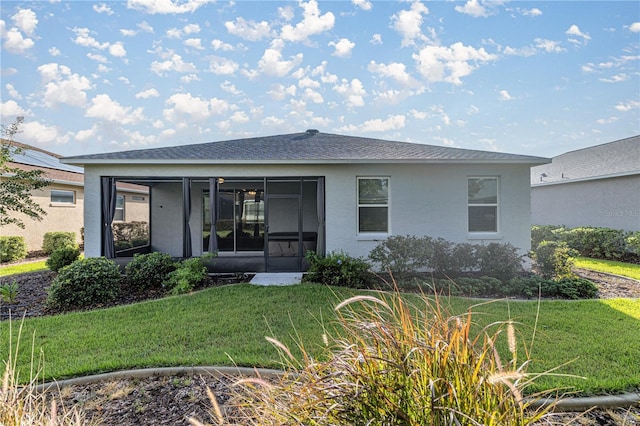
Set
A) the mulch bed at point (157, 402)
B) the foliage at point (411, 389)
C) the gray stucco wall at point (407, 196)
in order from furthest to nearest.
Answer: the gray stucco wall at point (407, 196) → the mulch bed at point (157, 402) → the foliage at point (411, 389)

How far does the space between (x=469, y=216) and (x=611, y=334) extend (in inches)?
217

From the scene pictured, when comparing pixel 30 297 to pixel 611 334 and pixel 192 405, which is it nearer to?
pixel 192 405

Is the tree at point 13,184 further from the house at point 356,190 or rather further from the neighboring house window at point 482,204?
the neighboring house window at point 482,204

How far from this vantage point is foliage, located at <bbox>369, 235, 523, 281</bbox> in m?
8.12

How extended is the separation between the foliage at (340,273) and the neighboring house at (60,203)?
499 inches

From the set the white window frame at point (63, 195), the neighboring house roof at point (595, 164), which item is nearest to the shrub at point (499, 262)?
the neighboring house roof at point (595, 164)

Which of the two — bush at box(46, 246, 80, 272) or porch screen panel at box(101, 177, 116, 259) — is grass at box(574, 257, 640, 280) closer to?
porch screen panel at box(101, 177, 116, 259)

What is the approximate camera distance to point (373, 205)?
977 centimetres

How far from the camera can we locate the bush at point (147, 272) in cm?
782

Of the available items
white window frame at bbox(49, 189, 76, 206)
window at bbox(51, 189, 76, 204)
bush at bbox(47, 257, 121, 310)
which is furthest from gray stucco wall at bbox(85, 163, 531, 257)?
window at bbox(51, 189, 76, 204)

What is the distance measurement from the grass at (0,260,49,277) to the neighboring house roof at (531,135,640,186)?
939 inches

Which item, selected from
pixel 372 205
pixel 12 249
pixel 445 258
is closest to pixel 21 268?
pixel 12 249

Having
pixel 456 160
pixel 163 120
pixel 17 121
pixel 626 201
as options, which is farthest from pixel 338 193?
pixel 626 201

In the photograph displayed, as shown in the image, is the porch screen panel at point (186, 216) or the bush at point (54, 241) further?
the bush at point (54, 241)
